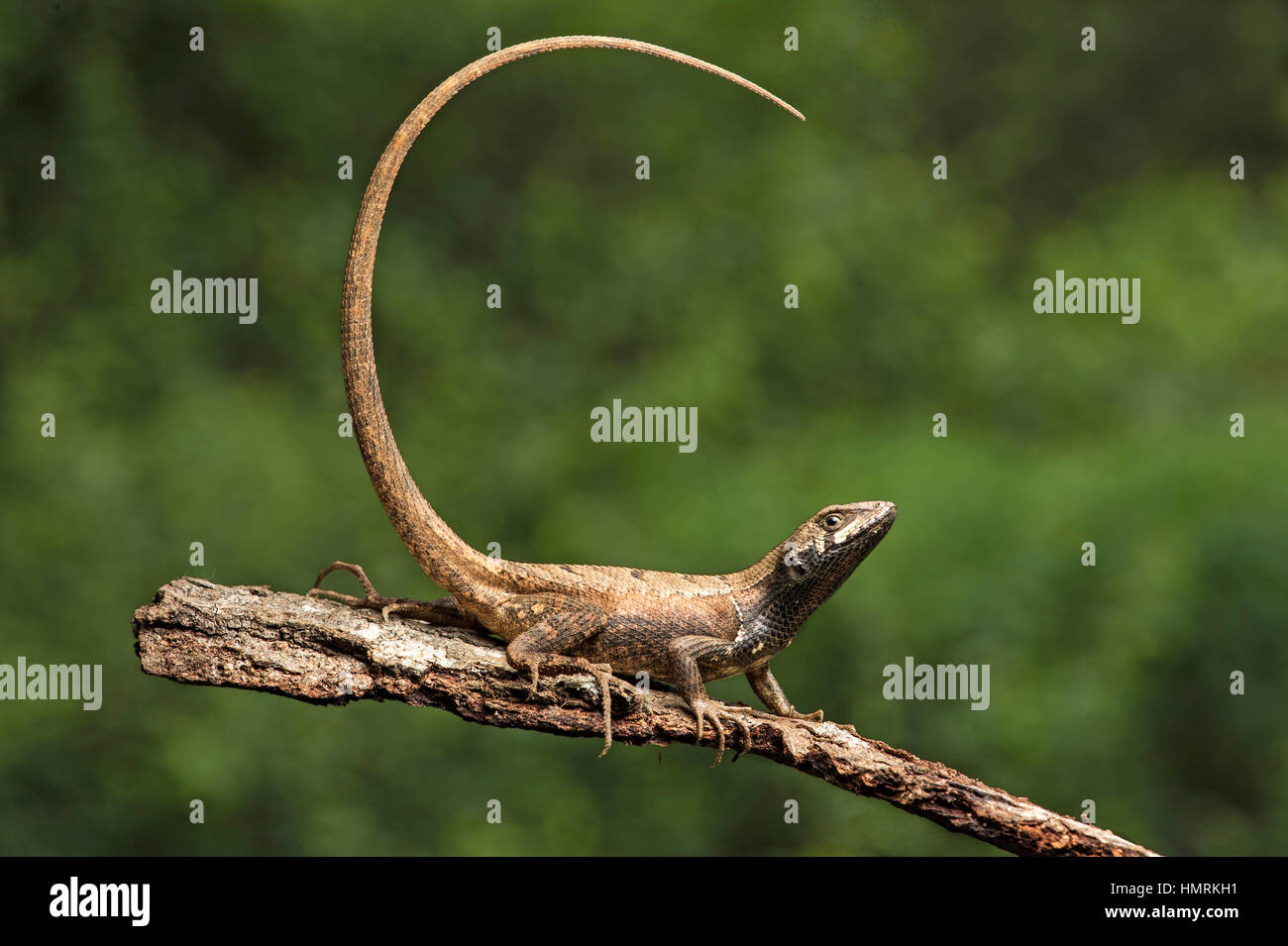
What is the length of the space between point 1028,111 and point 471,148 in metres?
5.26

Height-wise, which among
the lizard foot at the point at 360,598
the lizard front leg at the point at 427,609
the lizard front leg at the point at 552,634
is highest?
the lizard foot at the point at 360,598

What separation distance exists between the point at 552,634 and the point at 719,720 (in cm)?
65

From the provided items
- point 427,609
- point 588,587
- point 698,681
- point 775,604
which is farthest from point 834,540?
point 427,609

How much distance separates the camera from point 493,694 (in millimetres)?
4074

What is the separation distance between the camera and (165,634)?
4.14m

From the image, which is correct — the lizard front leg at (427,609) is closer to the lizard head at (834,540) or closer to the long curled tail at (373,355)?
the long curled tail at (373,355)

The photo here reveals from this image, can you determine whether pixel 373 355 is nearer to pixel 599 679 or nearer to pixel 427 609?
pixel 427 609

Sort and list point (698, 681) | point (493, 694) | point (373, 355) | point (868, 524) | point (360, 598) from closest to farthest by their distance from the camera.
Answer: point (493, 694) < point (698, 681) < point (373, 355) < point (868, 524) < point (360, 598)

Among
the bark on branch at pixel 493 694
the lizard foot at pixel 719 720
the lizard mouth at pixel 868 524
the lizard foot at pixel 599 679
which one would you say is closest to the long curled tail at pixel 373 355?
the bark on branch at pixel 493 694

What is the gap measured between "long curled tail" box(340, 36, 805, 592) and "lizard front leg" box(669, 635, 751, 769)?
0.77 metres

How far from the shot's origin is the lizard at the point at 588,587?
4156mm

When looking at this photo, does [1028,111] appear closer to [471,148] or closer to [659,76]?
[659,76]

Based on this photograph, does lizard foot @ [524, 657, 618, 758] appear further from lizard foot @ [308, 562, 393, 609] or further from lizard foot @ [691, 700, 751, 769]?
lizard foot @ [308, 562, 393, 609]

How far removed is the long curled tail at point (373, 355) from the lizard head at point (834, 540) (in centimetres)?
115
